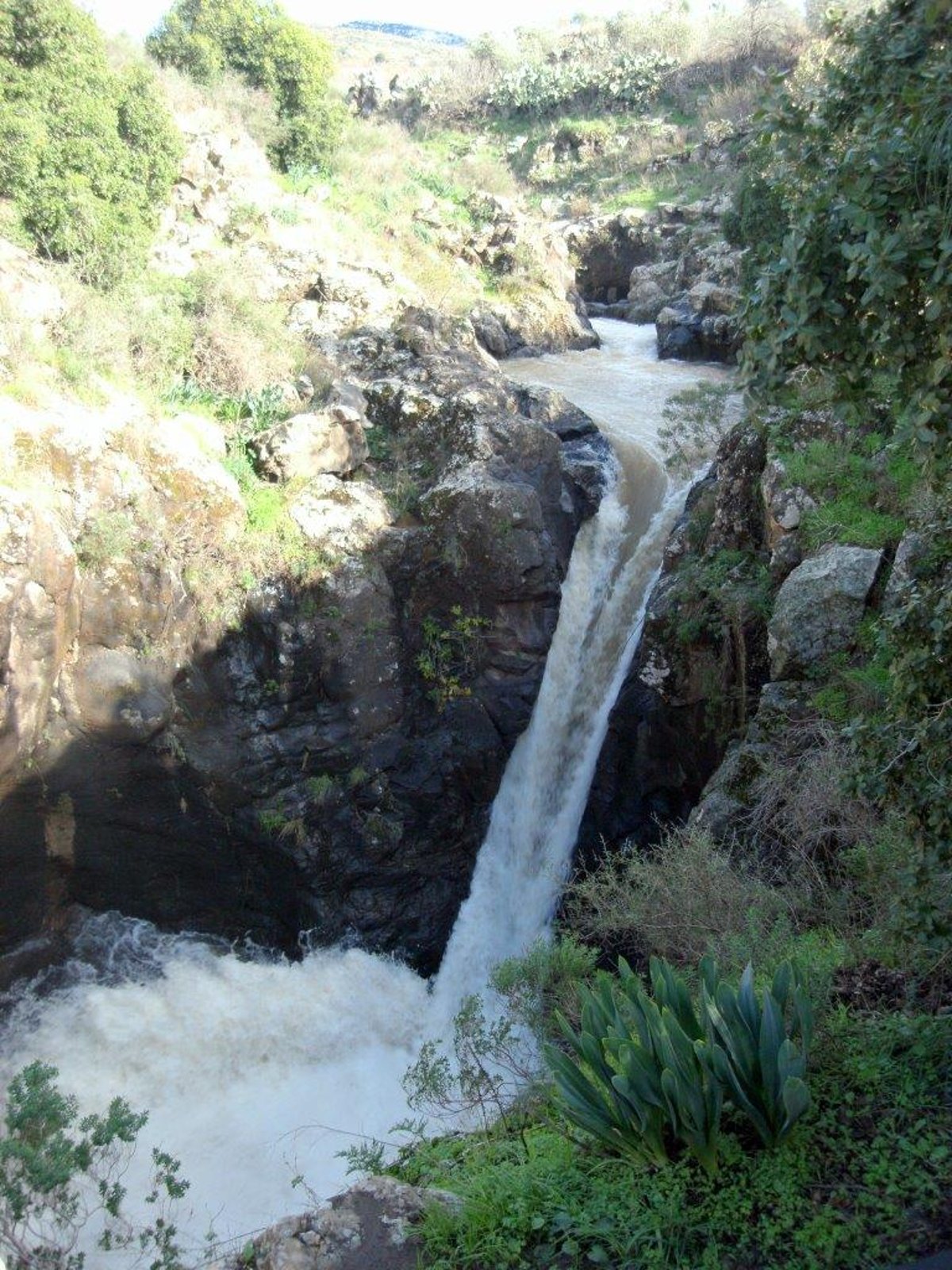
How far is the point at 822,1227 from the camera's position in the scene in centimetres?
367

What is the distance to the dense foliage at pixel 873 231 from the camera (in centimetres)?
378

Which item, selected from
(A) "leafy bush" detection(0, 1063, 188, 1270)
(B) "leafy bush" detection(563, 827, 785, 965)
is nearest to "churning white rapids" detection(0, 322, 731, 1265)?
(A) "leafy bush" detection(0, 1063, 188, 1270)

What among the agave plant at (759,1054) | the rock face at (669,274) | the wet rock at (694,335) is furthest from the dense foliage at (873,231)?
the wet rock at (694,335)

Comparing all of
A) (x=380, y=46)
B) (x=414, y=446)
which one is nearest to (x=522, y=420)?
(x=414, y=446)

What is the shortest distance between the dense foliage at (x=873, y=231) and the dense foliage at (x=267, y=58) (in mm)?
20322

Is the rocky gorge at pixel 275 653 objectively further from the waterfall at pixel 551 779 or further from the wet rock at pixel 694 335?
the wet rock at pixel 694 335

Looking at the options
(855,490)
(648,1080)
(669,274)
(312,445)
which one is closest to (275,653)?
(312,445)

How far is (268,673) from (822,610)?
6.70m

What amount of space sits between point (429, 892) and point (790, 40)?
1428 inches

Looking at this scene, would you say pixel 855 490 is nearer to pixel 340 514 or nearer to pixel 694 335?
pixel 340 514

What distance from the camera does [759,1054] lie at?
401 centimetres

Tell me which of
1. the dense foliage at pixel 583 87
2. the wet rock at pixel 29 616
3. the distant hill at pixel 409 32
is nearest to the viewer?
the wet rock at pixel 29 616

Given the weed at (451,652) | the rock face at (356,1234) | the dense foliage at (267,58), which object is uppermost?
the dense foliage at (267,58)

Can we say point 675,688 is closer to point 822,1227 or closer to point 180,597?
point 180,597
